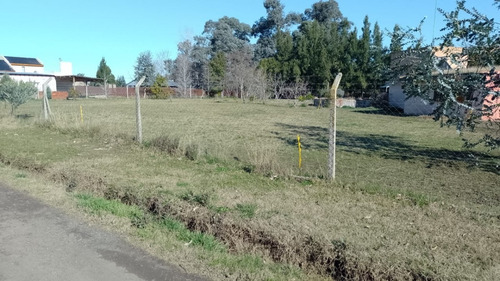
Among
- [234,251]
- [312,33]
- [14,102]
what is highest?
[312,33]

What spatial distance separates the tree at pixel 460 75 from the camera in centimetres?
324

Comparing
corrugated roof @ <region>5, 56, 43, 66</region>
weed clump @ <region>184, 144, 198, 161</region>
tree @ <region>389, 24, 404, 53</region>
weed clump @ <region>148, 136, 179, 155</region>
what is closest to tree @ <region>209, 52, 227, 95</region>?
corrugated roof @ <region>5, 56, 43, 66</region>

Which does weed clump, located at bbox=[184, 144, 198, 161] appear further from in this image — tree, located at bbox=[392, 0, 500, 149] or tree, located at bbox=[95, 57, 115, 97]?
tree, located at bbox=[95, 57, 115, 97]

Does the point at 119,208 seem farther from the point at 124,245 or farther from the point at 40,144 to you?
the point at 40,144

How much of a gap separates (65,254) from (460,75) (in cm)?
419

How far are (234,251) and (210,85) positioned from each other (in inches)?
2228

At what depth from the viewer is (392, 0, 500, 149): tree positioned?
3.24 m

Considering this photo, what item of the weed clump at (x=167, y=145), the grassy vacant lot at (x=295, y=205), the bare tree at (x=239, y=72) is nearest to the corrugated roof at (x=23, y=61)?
the bare tree at (x=239, y=72)

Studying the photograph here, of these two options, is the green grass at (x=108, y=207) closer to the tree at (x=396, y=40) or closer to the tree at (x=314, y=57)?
the tree at (x=396, y=40)

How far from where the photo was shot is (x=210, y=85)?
195ft

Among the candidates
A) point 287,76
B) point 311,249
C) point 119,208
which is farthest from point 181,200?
point 287,76

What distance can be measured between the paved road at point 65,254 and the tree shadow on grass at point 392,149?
642 centimetres

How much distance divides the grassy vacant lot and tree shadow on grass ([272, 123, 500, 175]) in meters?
0.08

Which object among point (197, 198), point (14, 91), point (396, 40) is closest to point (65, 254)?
point (197, 198)
